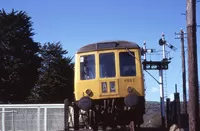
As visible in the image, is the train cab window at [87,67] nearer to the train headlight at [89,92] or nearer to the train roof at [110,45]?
the train roof at [110,45]

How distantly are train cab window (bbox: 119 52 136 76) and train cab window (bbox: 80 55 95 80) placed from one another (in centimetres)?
103

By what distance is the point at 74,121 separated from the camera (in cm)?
1467

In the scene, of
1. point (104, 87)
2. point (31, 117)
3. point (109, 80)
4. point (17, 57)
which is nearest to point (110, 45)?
point (109, 80)

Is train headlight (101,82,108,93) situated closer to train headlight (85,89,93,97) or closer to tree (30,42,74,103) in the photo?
train headlight (85,89,93,97)

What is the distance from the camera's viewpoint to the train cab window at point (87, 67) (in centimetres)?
1345

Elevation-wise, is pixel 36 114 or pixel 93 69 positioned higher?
pixel 93 69

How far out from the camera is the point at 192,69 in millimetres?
10078

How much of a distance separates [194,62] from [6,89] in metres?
23.4

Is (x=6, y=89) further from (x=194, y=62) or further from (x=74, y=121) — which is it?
(x=194, y=62)

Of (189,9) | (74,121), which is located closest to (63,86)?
(74,121)

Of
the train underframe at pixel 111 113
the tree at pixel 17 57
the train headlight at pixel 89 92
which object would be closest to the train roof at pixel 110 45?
the train headlight at pixel 89 92

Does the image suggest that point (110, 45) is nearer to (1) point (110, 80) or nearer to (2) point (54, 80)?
(1) point (110, 80)

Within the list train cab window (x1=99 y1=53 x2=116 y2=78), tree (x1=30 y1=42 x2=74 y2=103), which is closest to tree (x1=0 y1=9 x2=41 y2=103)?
tree (x1=30 y1=42 x2=74 y2=103)

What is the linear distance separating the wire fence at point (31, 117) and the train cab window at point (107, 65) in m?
4.47
